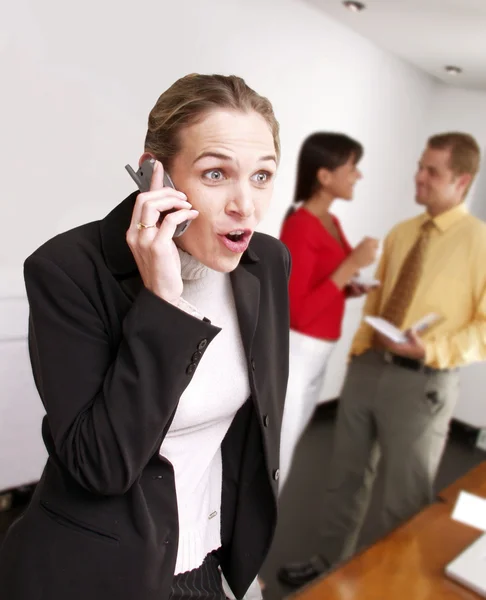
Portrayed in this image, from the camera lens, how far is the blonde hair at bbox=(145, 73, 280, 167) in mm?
728

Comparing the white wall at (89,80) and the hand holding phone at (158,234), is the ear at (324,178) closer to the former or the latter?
the white wall at (89,80)

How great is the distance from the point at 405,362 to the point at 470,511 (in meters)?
0.62

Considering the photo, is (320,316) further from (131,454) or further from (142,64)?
(131,454)

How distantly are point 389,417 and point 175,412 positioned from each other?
1354mm

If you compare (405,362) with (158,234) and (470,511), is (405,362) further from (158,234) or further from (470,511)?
(158,234)

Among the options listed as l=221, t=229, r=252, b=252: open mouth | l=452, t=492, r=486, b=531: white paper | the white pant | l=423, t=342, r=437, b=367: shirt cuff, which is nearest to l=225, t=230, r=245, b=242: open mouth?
l=221, t=229, r=252, b=252: open mouth

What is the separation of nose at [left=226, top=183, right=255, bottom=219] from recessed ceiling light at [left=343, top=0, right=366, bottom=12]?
53.3 inches

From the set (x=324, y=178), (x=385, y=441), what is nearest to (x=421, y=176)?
(x=324, y=178)

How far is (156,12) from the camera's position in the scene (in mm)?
1259

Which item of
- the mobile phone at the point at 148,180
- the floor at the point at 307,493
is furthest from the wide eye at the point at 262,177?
the floor at the point at 307,493

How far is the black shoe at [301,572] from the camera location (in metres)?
A: 2.06

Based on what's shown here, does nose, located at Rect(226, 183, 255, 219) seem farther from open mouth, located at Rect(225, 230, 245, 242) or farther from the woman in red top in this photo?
the woman in red top

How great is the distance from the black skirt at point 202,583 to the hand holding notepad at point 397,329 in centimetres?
104

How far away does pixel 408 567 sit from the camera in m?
1.17
